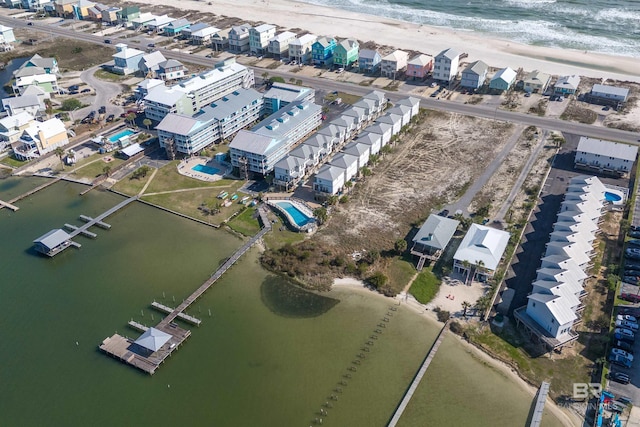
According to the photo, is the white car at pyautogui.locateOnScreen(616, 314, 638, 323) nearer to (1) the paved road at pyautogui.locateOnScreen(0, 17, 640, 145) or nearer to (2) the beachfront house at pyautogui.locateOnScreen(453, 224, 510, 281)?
(2) the beachfront house at pyautogui.locateOnScreen(453, 224, 510, 281)

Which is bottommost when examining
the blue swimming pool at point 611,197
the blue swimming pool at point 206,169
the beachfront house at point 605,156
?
the blue swimming pool at point 206,169

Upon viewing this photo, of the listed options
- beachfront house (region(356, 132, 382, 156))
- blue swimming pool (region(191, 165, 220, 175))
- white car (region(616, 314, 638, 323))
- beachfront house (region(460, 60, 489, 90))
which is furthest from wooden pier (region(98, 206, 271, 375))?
beachfront house (region(460, 60, 489, 90))

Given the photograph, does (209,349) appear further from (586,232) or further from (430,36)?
(430,36)

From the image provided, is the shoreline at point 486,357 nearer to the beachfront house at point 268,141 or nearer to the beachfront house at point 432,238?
the beachfront house at point 432,238

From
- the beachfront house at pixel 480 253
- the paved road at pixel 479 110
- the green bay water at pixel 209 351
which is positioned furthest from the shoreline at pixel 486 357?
the paved road at pixel 479 110

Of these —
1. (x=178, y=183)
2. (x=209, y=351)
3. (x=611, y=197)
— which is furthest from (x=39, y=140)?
(x=611, y=197)

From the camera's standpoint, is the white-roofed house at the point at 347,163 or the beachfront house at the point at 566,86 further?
the beachfront house at the point at 566,86

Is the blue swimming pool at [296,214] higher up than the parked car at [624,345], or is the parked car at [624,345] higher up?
the blue swimming pool at [296,214]

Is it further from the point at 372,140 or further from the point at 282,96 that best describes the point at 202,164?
the point at 372,140
